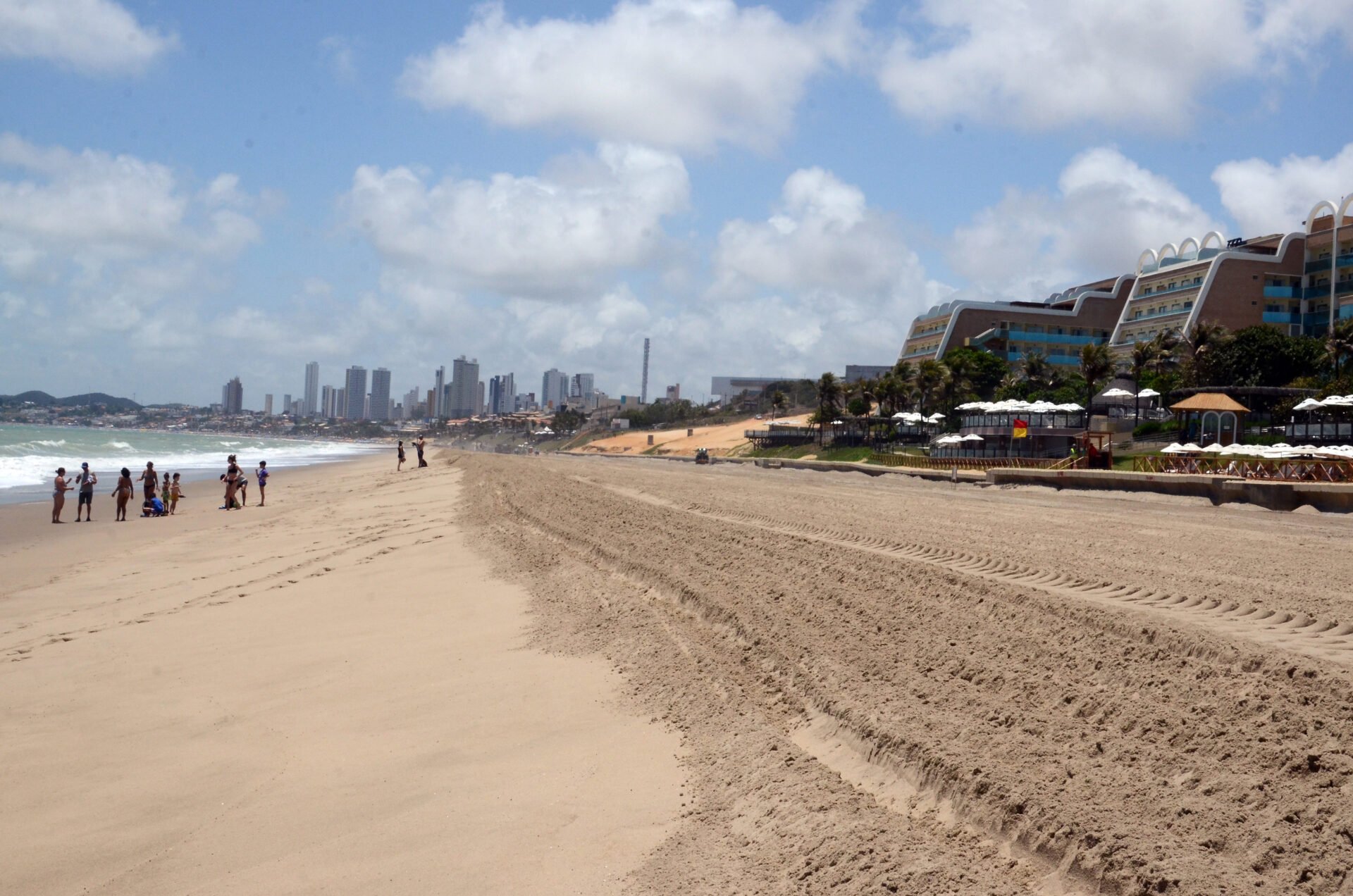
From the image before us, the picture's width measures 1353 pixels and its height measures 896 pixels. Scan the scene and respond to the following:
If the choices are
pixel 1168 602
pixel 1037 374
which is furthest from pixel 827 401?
pixel 1168 602

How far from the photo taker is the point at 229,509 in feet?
79.0

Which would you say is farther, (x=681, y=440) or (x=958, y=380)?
(x=681, y=440)

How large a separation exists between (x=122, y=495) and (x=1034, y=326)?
250 feet

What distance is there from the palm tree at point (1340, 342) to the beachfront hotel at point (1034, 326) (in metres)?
31.5

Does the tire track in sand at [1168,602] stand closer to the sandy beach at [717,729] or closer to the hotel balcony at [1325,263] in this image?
the sandy beach at [717,729]

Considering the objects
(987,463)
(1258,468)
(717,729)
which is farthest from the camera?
(987,463)

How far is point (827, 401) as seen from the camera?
75125 millimetres

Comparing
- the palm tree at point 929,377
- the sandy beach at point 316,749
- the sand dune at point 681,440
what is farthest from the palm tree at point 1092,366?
the sandy beach at point 316,749

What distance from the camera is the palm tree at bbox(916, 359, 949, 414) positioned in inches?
2628

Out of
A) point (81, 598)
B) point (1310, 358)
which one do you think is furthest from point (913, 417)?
point (81, 598)

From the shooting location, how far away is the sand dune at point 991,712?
136 inches

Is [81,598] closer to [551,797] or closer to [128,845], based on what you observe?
[128,845]

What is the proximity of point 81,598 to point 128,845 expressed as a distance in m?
7.81

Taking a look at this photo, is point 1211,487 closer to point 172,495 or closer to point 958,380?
point 172,495
